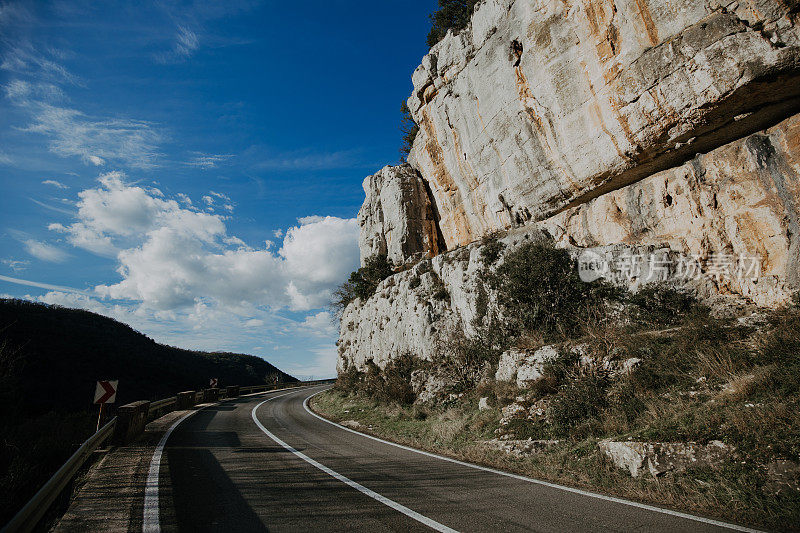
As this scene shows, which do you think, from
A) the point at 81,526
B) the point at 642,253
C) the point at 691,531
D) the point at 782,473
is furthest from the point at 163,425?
the point at 642,253

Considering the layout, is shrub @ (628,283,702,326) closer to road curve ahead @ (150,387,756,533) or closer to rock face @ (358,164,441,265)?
road curve ahead @ (150,387,756,533)

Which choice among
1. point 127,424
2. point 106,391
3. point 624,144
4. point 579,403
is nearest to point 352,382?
point 127,424

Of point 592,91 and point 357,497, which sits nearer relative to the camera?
point 357,497

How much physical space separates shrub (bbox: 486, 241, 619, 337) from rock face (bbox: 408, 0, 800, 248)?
163 inches

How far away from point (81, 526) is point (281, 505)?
2.34 m

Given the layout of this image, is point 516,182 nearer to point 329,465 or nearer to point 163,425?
point 329,465

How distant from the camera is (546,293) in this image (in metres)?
13.5

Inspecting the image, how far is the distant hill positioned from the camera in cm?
2645

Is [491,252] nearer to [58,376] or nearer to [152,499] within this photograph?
[152,499]

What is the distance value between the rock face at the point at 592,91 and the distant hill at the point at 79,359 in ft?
82.3

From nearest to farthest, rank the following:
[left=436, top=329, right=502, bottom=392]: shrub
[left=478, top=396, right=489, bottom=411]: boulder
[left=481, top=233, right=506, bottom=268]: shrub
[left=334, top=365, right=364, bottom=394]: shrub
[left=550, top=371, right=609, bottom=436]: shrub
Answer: [left=550, top=371, right=609, bottom=436]: shrub
[left=478, top=396, right=489, bottom=411]: boulder
[left=436, top=329, right=502, bottom=392]: shrub
[left=481, top=233, right=506, bottom=268]: shrub
[left=334, top=365, right=364, bottom=394]: shrub

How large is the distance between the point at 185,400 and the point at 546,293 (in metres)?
18.8

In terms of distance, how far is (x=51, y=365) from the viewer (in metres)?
29.4

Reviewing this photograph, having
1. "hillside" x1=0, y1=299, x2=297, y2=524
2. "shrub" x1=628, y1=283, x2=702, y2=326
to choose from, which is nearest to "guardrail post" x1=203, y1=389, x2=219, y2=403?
"hillside" x1=0, y1=299, x2=297, y2=524
